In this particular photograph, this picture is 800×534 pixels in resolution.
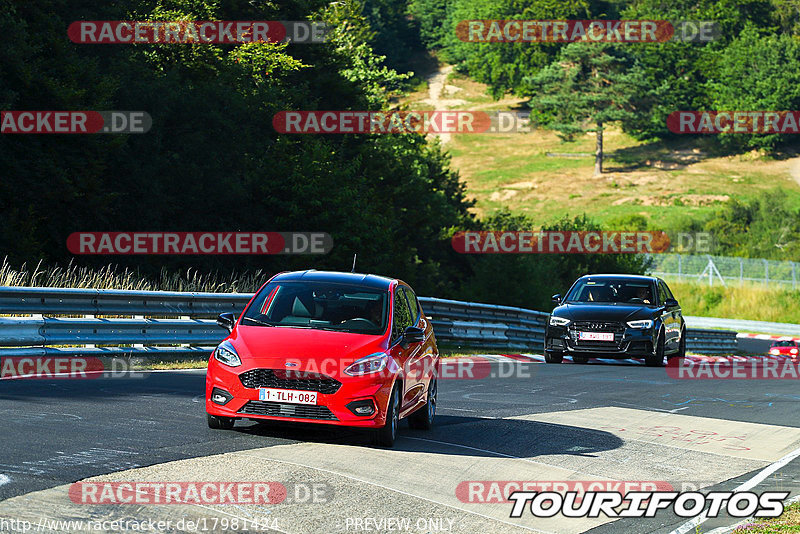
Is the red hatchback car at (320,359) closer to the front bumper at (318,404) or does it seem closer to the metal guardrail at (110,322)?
the front bumper at (318,404)

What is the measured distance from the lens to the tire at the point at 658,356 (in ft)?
71.1

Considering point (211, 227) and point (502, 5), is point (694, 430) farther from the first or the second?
point (502, 5)

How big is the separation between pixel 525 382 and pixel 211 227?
20.5 meters

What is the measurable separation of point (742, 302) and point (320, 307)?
200 ft

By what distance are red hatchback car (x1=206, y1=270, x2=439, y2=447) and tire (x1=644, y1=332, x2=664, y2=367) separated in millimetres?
11806

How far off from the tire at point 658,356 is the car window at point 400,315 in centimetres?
1135

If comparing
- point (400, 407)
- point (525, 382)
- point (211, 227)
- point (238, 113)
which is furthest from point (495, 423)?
point (238, 113)

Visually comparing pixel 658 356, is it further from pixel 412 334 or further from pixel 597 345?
pixel 412 334

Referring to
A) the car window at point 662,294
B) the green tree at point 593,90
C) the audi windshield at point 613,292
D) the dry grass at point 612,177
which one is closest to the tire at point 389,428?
the audi windshield at point 613,292

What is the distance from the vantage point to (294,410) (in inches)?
365

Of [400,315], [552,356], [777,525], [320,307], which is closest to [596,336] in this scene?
[552,356]

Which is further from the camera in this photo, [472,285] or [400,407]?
[472,285]

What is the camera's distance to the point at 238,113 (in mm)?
38094

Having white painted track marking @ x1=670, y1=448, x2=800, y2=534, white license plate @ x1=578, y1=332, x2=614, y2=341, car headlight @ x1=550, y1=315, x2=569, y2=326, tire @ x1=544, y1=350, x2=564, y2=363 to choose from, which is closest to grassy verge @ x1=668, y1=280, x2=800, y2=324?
tire @ x1=544, y1=350, x2=564, y2=363
